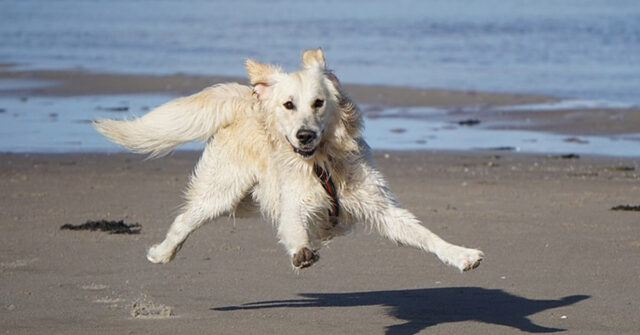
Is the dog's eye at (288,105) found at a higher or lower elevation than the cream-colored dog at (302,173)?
higher

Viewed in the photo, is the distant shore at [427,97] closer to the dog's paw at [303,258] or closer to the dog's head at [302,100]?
the dog's head at [302,100]

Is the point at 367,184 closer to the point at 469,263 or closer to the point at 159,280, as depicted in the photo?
the point at 469,263

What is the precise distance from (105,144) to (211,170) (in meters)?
7.36

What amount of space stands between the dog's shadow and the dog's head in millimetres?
1106

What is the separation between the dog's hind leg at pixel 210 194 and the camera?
6.37 metres

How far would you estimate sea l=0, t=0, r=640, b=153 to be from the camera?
68.8 feet

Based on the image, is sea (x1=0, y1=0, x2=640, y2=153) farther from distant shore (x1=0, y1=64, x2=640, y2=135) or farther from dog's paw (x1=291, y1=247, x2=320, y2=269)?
dog's paw (x1=291, y1=247, x2=320, y2=269)

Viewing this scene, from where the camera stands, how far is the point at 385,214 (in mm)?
5621

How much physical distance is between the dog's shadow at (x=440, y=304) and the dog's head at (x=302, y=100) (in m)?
1.11

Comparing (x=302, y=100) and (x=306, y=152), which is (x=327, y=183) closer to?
(x=306, y=152)

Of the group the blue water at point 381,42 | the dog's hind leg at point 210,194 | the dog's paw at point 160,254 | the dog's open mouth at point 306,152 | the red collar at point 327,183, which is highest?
the dog's open mouth at point 306,152

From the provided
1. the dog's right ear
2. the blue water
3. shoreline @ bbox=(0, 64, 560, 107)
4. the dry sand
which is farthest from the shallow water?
the dog's right ear

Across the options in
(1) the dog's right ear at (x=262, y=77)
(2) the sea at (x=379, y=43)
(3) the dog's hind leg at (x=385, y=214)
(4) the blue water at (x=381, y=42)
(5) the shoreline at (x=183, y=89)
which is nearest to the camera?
(3) the dog's hind leg at (x=385, y=214)

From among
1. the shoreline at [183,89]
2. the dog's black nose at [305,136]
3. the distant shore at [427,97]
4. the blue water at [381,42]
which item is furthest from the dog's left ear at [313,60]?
the blue water at [381,42]
